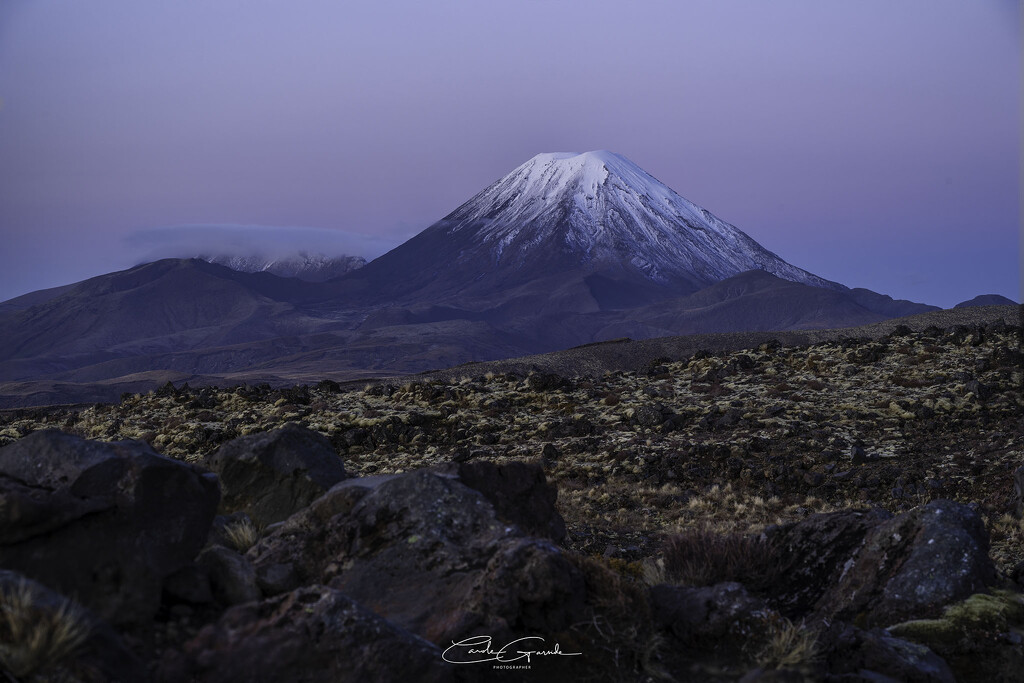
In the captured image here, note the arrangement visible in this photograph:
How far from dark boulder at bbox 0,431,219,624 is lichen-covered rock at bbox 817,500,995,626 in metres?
4.57

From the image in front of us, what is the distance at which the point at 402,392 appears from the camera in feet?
76.2

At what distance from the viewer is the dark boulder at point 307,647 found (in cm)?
389

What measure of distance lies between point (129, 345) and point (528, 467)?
604 feet

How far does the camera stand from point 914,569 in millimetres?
6027

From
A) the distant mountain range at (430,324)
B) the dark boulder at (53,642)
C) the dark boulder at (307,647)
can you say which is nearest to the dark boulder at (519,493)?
the dark boulder at (307,647)

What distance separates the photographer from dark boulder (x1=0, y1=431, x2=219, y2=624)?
13.8 ft

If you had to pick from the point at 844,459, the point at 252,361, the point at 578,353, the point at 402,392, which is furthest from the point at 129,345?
the point at 844,459

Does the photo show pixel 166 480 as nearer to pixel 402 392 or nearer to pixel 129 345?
pixel 402 392

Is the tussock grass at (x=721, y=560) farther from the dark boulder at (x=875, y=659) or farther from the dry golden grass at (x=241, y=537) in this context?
the dry golden grass at (x=241, y=537)

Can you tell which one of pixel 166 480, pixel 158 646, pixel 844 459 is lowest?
pixel 844 459

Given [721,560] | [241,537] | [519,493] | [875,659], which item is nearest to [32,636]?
[241,537]

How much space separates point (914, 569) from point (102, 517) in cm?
550

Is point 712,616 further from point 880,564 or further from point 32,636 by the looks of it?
point 32,636

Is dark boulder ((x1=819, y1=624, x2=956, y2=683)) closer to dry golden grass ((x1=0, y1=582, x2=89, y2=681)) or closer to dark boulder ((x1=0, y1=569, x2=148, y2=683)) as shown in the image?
dark boulder ((x1=0, y1=569, x2=148, y2=683))
